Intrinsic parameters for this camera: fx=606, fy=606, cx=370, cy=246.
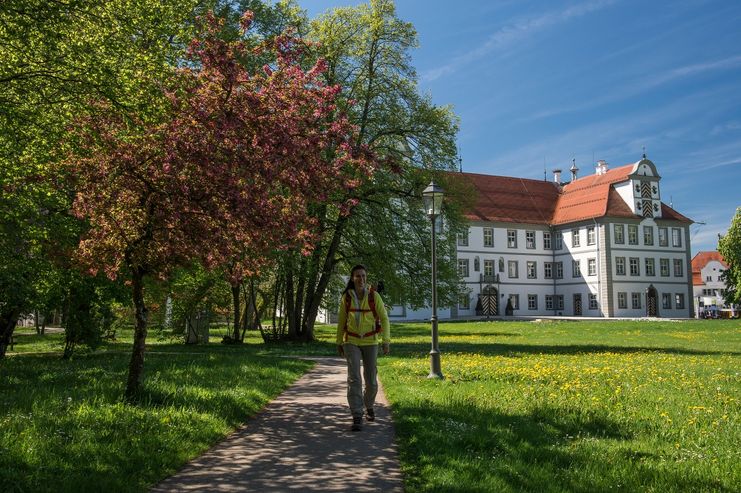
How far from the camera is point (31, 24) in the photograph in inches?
356

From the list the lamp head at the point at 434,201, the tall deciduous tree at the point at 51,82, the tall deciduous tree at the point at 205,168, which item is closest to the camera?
the tall deciduous tree at the point at 205,168

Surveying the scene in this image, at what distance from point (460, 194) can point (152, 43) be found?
1725cm

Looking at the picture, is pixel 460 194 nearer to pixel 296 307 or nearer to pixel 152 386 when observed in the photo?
pixel 296 307

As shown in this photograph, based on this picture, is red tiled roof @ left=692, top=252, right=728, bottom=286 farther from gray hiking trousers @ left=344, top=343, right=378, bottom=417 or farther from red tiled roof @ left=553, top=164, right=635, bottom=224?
gray hiking trousers @ left=344, top=343, right=378, bottom=417

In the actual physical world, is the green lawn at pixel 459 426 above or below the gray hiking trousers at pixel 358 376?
below

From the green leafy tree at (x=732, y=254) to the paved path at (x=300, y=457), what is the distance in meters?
62.9

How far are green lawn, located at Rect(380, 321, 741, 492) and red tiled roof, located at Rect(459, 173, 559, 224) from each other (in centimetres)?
4929

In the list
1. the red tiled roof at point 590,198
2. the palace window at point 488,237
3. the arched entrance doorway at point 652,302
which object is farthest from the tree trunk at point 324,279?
the arched entrance doorway at point 652,302

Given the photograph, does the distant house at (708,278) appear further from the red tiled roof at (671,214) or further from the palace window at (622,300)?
the palace window at (622,300)

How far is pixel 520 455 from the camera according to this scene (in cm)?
605

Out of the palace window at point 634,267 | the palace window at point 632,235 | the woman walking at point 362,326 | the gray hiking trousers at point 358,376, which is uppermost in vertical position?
the palace window at point 632,235

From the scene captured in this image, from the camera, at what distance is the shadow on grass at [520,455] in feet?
16.9

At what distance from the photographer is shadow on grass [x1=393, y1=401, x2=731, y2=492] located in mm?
5148

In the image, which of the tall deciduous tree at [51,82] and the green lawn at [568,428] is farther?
the tall deciduous tree at [51,82]
